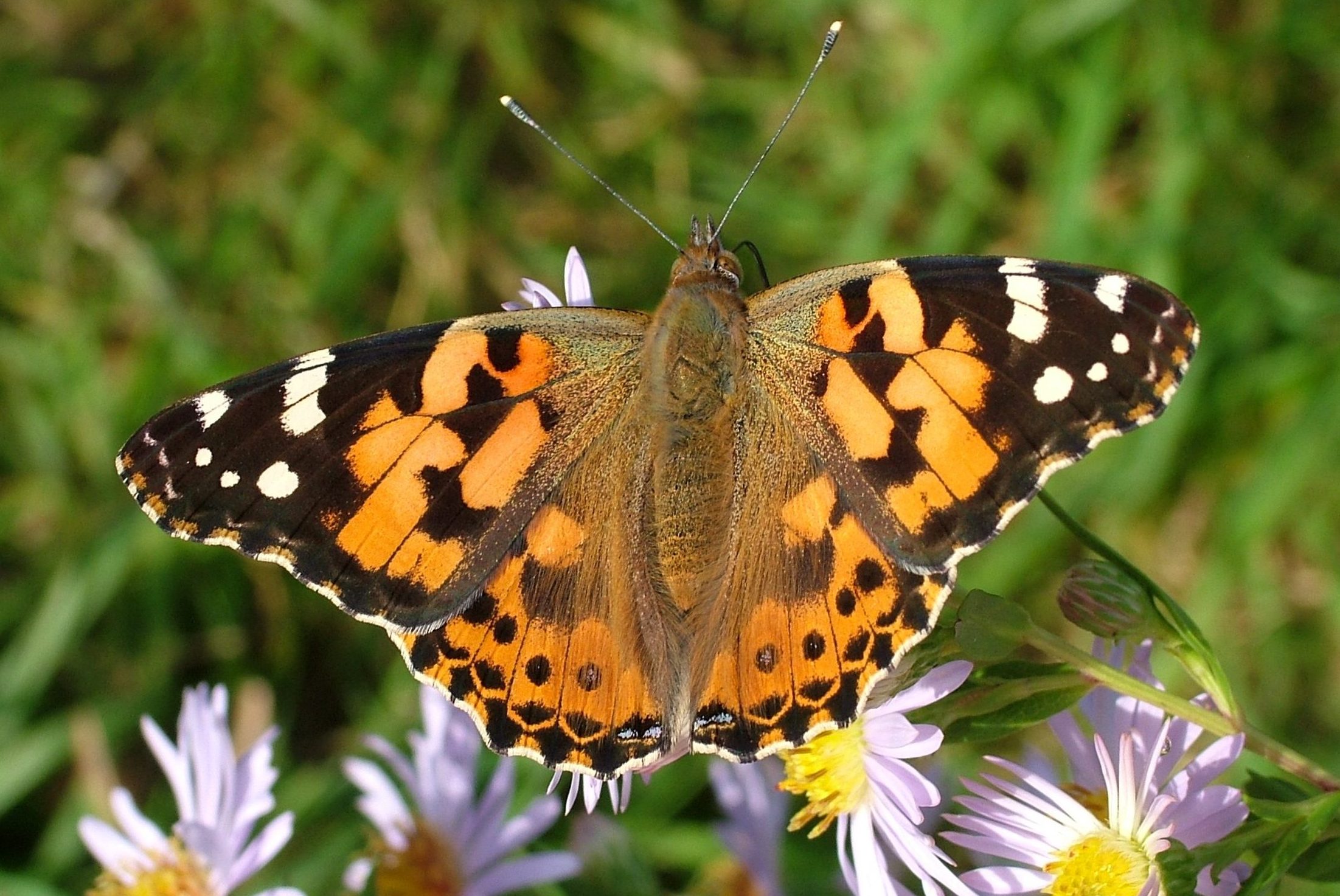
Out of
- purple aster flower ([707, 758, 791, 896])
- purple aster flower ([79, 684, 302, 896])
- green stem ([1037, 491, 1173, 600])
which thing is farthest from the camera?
purple aster flower ([707, 758, 791, 896])

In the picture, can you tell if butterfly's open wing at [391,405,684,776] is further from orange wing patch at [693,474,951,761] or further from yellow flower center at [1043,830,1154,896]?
yellow flower center at [1043,830,1154,896]

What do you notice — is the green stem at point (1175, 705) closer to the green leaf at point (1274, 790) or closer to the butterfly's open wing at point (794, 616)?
the green leaf at point (1274, 790)

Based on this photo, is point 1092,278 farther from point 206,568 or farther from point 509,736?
point 206,568

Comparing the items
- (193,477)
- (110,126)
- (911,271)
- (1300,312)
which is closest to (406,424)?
(193,477)

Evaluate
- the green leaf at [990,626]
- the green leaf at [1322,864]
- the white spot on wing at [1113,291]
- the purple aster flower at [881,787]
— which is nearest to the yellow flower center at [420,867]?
the purple aster flower at [881,787]

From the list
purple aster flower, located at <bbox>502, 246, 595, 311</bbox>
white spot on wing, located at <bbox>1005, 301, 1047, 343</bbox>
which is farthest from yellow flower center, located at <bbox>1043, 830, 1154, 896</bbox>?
purple aster flower, located at <bbox>502, 246, 595, 311</bbox>

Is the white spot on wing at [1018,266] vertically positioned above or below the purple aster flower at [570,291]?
above
